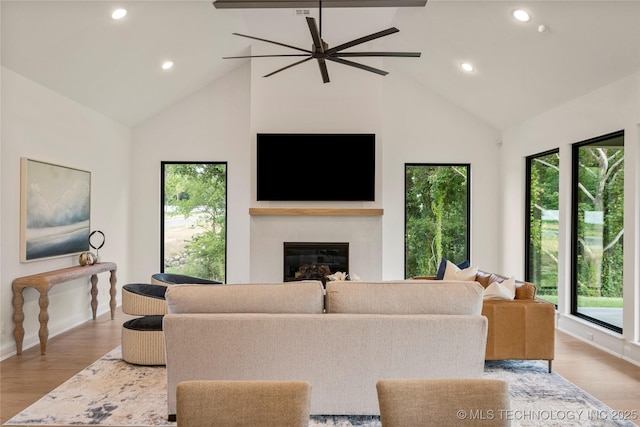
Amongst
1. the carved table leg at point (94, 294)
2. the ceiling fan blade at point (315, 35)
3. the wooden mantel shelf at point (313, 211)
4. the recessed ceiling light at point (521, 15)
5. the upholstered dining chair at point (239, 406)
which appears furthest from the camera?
the wooden mantel shelf at point (313, 211)

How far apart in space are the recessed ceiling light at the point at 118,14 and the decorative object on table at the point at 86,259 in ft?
8.91

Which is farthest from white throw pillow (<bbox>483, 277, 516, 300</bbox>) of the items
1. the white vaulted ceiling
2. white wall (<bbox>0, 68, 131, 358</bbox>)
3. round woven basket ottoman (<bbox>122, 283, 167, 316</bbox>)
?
white wall (<bbox>0, 68, 131, 358</bbox>)

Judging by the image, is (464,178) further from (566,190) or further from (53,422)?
(53,422)

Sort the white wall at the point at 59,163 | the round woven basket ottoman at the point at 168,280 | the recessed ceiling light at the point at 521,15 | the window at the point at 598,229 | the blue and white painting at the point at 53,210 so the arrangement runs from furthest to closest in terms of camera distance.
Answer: the round woven basket ottoman at the point at 168,280 → the window at the point at 598,229 → the blue and white painting at the point at 53,210 → the recessed ceiling light at the point at 521,15 → the white wall at the point at 59,163

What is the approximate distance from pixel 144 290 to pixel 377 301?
9.31 ft

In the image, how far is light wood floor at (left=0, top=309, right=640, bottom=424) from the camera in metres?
3.64

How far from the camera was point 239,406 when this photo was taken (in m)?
1.49

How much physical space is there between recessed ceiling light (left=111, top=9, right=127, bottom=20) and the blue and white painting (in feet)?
5.44

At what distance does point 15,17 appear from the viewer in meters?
4.34

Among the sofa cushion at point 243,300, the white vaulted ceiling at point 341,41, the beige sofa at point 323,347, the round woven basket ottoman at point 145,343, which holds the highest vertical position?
the white vaulted ceiling at point 341,41

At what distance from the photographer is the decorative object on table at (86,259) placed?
5871mm

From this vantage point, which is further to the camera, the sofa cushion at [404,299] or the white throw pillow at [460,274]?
the white throw pillow at [460,274]

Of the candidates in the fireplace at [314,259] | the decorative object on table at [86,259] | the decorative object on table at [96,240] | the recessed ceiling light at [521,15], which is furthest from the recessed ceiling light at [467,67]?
the decorative object on table at [86,259]

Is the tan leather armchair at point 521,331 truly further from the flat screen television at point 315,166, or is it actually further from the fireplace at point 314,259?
the flat screen television at point 315,166
